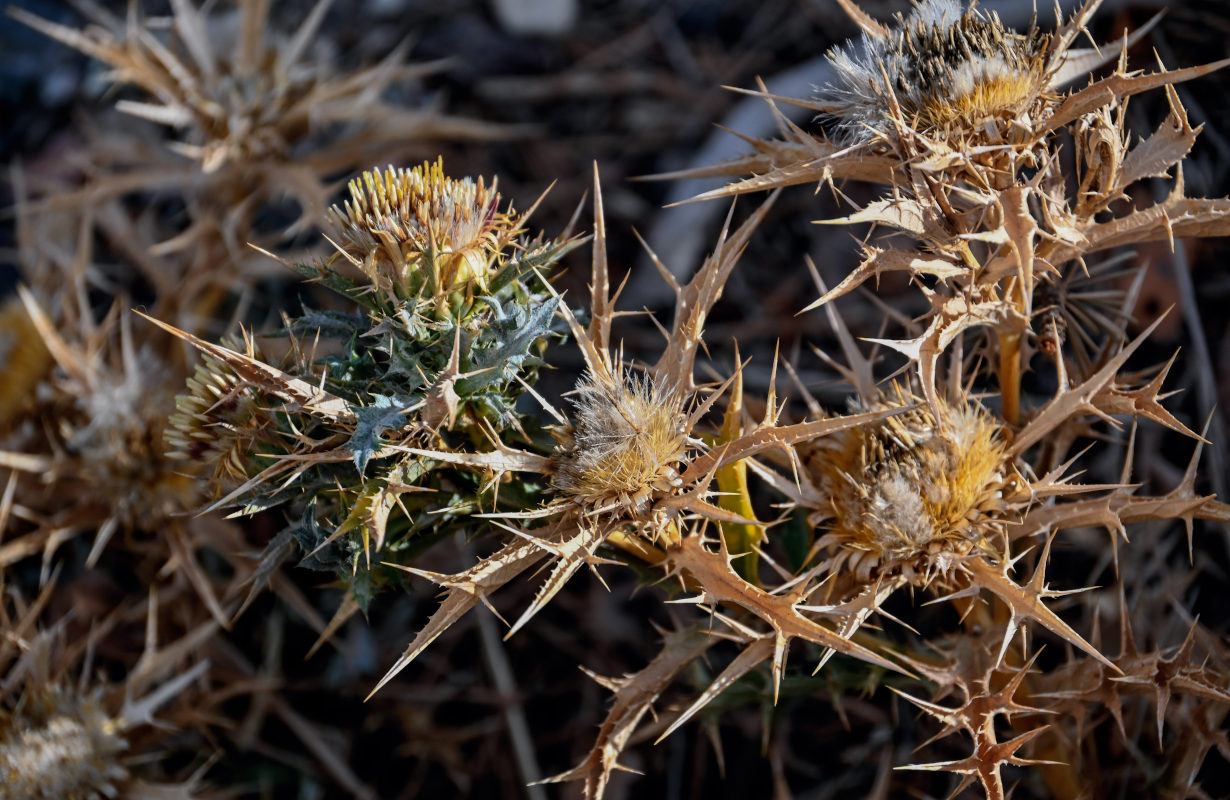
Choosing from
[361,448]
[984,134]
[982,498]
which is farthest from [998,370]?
[361,448]

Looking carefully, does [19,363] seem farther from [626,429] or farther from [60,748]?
[626,429]

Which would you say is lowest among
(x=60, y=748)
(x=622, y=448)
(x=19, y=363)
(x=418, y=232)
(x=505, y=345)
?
(x=60, y=748)

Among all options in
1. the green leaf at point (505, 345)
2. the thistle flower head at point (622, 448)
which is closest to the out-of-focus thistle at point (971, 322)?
the thistle flower head at point (622, 448)

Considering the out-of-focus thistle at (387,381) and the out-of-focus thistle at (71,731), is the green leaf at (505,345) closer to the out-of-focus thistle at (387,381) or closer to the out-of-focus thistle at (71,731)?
the out-of-focus thistle at (387,381)

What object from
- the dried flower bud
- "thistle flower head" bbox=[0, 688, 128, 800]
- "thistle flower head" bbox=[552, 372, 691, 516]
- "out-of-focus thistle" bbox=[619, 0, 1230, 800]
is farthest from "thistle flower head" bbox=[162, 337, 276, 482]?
the dried flower bud

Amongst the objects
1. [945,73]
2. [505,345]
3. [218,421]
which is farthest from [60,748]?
[945,73]

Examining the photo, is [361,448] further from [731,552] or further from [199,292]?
[199,292]

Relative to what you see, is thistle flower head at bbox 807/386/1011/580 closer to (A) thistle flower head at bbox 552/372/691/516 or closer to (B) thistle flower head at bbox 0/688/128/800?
(A) thistle flower head at bbox 552/372/691/516
